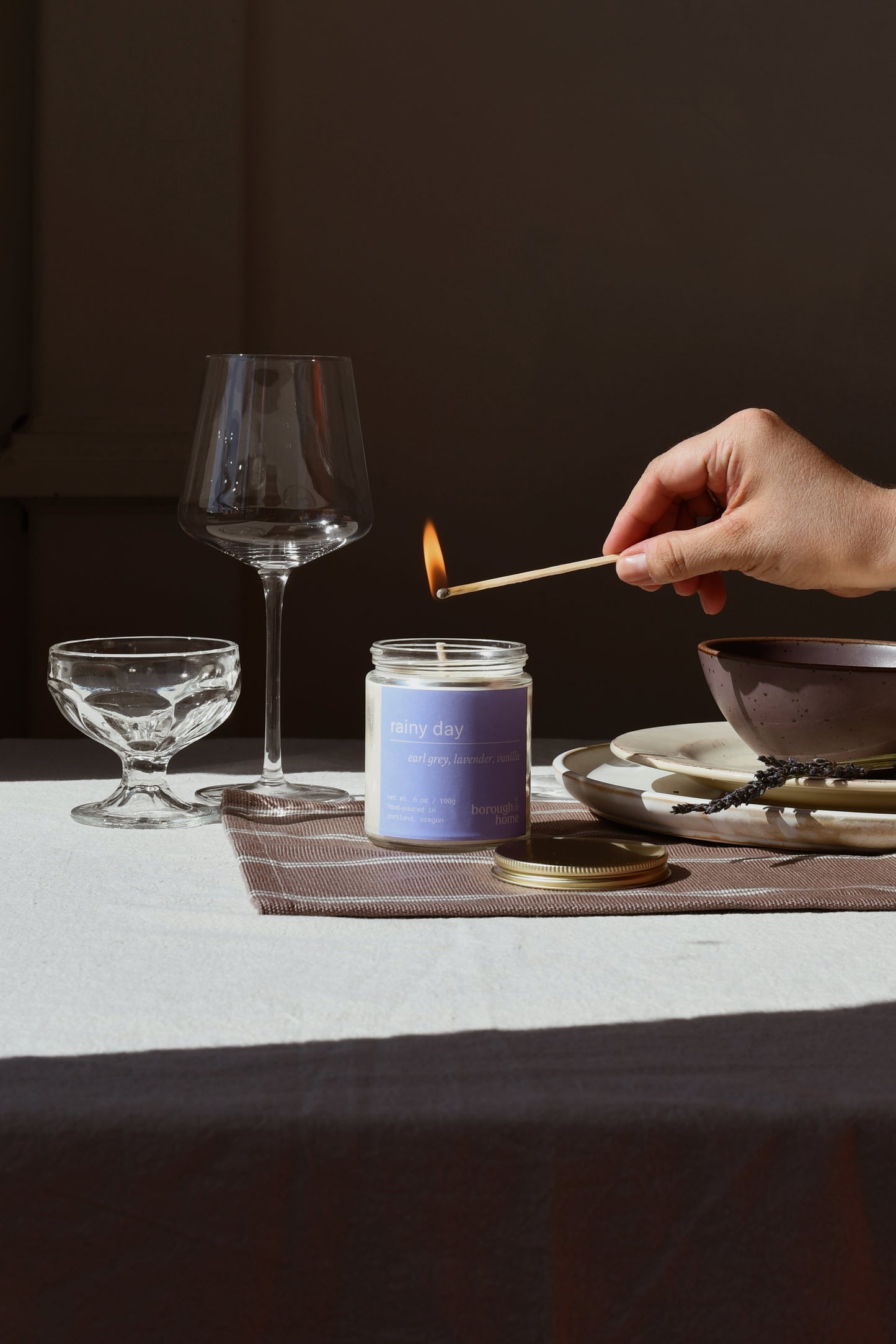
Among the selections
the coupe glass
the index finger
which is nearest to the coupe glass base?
the coupe glass

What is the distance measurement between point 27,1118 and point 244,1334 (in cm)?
9

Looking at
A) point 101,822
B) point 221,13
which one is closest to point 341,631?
point 221,13

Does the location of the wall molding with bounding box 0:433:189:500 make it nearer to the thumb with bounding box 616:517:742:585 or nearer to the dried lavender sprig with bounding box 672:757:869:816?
the thumb with bounding box 616:517:742:585

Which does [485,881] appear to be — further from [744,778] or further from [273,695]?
[273,695]

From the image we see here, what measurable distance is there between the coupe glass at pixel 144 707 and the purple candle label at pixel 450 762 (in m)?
0.17

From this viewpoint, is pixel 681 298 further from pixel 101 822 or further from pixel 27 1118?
pixel 27 1118

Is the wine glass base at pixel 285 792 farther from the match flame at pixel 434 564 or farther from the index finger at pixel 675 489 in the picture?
the index finger at pixel 675 489

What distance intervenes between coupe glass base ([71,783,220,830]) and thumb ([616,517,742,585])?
37 centimetres

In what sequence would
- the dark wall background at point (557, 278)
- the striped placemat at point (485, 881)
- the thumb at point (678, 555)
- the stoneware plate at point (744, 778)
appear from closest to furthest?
the striped placemat at point (485, 881) < the stoneware plate at point (744, 778) < the thumb at point (678, 555) < the dark wall background at point (557, 278)

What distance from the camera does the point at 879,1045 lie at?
46 centimetres

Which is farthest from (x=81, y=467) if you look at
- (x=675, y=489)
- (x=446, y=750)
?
(x=446, y=750)

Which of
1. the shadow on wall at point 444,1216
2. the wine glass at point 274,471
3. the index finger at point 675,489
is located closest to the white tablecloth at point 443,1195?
the shadow on wall at point 444,1216

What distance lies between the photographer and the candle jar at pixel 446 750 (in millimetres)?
717

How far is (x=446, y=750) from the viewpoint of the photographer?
72 cm
